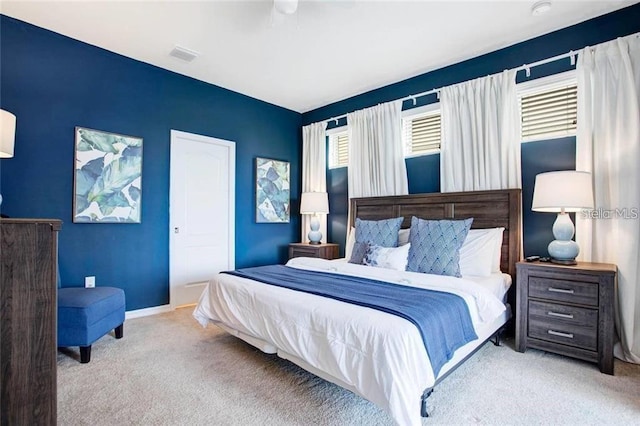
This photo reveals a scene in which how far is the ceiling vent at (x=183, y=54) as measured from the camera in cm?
330

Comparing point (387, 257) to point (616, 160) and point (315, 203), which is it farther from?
point (616, 160)

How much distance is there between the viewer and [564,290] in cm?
244

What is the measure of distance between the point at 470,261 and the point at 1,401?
119 inches

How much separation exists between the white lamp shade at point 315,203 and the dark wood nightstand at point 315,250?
0.49 meters

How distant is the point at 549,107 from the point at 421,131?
129 cm

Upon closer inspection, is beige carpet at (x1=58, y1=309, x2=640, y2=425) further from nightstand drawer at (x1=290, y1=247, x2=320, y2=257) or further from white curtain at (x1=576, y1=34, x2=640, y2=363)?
nightstand drawer at (x1=290, y1=247, x2=320, y2=257)

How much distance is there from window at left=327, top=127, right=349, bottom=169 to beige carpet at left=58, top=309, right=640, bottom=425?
3032 mm

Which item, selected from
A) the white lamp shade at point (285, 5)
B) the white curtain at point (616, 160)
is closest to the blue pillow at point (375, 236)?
the white curtain at point (616, 160)

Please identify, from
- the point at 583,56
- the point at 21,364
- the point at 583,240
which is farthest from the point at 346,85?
the point at 21,364

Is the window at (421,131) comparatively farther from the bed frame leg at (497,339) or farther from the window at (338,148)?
the bed frame leg at (497,339)

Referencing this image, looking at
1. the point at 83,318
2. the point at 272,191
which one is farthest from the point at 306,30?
the point at 83,318

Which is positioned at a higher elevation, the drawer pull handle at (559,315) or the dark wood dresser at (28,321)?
the dark wood dresser at (28,321)

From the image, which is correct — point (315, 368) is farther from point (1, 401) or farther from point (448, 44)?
point (448, 44)

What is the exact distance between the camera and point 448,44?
3.18m
